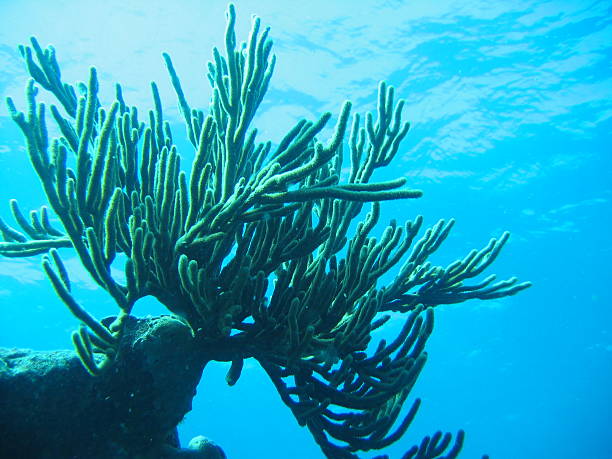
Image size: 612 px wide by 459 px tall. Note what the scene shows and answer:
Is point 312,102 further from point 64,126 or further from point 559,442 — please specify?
point 559,442

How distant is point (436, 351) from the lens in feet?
124

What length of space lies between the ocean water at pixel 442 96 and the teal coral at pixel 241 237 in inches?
318

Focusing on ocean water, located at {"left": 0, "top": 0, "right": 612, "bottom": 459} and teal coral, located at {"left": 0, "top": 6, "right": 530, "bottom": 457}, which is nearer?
teal coral, located at {"left": 0, "top": 6, "right": 530, "bottom": 457}

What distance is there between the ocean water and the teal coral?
8.07 metres

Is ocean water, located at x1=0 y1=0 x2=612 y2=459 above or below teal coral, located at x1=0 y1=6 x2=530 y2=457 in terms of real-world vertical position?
above

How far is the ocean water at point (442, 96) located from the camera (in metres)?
12.7

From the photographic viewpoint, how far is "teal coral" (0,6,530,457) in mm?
2338

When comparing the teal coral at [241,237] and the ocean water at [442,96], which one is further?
the ocean water at [442,96]

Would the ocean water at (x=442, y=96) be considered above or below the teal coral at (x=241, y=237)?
above

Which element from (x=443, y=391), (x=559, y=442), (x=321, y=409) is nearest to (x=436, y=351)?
(x=443, y=391)

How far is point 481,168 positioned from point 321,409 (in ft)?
59.9

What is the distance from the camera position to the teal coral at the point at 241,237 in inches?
92.0

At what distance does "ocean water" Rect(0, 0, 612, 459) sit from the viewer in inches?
500

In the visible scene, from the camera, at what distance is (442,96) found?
50.3 feet
